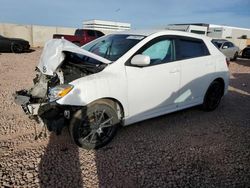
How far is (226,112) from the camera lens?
220 inches

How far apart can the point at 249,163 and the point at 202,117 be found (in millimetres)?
1808

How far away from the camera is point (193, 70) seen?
460cm

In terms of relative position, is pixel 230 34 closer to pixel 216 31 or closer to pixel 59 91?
pixel 216 31

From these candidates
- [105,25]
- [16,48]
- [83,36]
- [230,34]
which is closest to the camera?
[16,48]

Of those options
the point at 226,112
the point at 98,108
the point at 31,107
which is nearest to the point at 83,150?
Answer: the point at 98,108

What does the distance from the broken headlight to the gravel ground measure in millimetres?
839

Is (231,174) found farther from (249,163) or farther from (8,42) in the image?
(8,42)

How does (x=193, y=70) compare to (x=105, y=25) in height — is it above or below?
below

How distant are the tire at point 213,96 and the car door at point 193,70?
253 mm

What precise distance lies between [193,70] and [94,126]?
88.6 inches

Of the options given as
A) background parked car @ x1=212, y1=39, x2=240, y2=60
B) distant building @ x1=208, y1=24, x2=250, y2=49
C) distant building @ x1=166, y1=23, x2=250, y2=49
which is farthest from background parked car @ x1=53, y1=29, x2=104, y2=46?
distant building @ x1=208, y1=24, x2=250, y2=49

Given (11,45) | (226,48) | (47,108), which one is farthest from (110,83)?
(226,48)

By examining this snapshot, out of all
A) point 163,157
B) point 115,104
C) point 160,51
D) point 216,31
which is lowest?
point 163,157

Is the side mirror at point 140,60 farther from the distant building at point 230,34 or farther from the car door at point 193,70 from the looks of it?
the distant building at point 230,34
